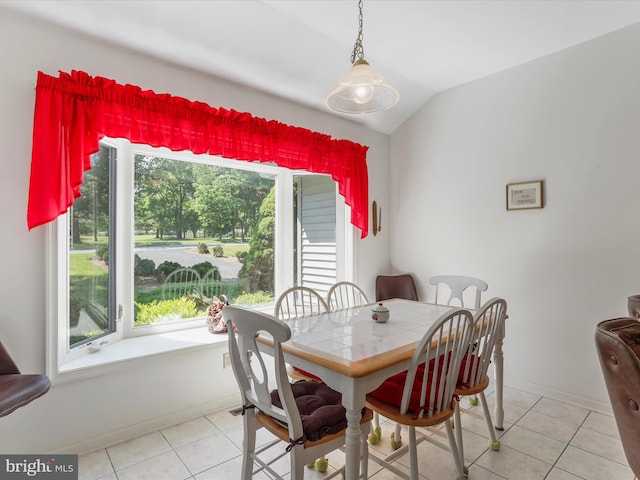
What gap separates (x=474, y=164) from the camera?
3135 mm

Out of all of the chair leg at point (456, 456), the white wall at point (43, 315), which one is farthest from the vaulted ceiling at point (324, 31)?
the chair leg at point (456, 456)

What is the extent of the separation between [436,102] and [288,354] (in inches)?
114

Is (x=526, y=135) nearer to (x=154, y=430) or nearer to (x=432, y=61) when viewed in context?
(x=432, y=61)

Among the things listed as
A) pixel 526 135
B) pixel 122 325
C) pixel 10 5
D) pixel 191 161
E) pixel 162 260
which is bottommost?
pixel 122 325

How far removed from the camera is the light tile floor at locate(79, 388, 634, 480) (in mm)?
1849

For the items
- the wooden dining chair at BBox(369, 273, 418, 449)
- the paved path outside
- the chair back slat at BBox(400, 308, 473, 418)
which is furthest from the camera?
the wooden dining chair at BBox(369, 273, 418, 449)

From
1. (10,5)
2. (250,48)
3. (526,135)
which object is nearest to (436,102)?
(526,135)

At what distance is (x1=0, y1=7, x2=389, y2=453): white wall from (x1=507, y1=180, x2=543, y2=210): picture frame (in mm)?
2438

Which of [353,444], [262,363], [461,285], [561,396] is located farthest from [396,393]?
[561,396]

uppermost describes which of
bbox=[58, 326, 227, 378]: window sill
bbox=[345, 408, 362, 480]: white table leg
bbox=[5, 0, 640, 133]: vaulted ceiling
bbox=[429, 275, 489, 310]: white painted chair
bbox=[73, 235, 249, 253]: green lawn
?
bbox=[5, 0, 640, 133]: vaulted ceiling

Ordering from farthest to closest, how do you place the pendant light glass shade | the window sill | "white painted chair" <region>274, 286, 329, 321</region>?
"white painted chair" <region>274, 286, 329, 321</region>
the window sill
the pendant light glass shade

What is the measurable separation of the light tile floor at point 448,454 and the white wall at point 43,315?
16 centimetres

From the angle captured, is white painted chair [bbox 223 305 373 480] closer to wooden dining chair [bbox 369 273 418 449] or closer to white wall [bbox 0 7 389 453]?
white wall [bbox 0 7 389 453]

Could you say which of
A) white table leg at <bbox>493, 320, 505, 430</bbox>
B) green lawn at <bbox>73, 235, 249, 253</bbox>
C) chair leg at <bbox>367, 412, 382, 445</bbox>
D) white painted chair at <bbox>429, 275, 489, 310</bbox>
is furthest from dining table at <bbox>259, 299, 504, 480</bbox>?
green lawn at <bbox>73, 235, 249, 253</bbox>
